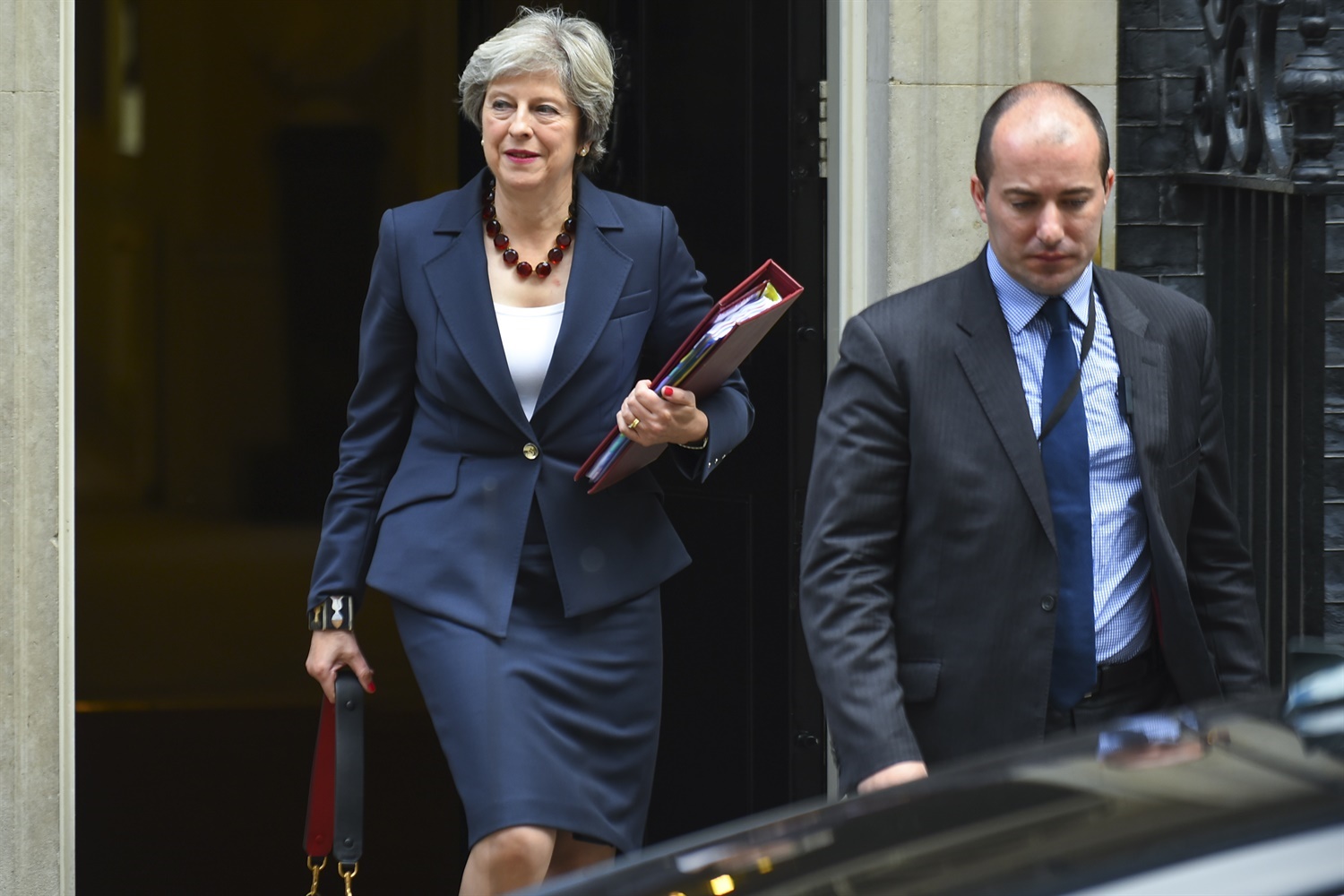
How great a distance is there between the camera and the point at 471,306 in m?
4.04

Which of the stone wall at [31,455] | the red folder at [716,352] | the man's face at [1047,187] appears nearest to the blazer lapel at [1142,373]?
the man's face at [1047,187]

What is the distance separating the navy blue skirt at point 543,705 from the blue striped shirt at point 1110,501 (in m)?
1.14

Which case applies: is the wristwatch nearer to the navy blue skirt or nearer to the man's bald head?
the navy blue skirt

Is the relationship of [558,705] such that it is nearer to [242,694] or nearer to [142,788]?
[142,788]

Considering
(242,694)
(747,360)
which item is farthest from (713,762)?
(242,694)

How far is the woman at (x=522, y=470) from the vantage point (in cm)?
402

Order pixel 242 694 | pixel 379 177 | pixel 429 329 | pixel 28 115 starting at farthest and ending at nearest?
pixel 379 177 < pixel 242 694 < pixel 28 115 < pixel 429 329

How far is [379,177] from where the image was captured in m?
18.9

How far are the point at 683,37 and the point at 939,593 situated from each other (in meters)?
2.83

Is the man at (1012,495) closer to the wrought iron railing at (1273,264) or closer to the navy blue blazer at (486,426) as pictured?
the navy blue blazer at (486,426)

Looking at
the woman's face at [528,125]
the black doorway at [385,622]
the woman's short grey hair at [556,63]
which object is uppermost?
the woman's short grey hair at [556,63]

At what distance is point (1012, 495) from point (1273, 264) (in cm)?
180

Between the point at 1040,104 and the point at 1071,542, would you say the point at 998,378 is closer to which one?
the point at 1071,542

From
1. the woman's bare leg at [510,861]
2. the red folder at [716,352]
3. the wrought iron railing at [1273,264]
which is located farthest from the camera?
the wrought iron railing at [1273,264]
